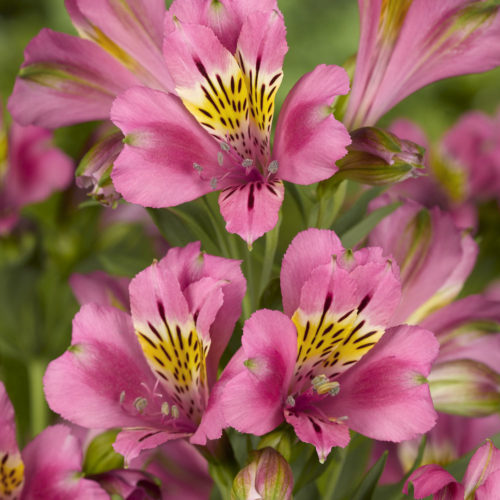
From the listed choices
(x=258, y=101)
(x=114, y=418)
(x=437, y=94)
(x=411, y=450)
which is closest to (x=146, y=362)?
(x=114, y=418)

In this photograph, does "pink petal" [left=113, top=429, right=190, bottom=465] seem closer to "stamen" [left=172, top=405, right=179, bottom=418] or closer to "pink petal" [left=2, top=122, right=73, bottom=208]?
"stamen" [left=172, top=405, right=179, bottom=418]

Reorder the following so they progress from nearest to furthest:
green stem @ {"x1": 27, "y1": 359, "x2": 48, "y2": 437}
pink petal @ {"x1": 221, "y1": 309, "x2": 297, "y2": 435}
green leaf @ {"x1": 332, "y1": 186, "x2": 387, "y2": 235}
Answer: pink petal @ {"x1": 221, "y1": 309, "x2": 297, "y2": 435}
green leaf @ {"x1": 332, "y1": 186, "x2": 387, "y2": 235}
green stem @ {"x1": 27, "y1": 359, "x2": 48, "y2": 437}

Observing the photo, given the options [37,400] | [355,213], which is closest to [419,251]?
[355,213]

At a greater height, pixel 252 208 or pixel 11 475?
pixel 252 208

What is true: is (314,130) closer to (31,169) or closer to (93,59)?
(93,59)

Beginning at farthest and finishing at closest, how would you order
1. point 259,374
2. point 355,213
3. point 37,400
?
point 37,400 < point 355,213 < point 259,374

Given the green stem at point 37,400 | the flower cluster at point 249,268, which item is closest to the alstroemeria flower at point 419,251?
the flower cluster at point 249,268

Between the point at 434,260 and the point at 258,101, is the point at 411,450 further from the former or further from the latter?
the point at 258,101

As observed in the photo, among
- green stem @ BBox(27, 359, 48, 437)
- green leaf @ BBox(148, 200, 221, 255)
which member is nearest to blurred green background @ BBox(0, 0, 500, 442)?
green stem @ BBox(27, 359, 48, 437)
